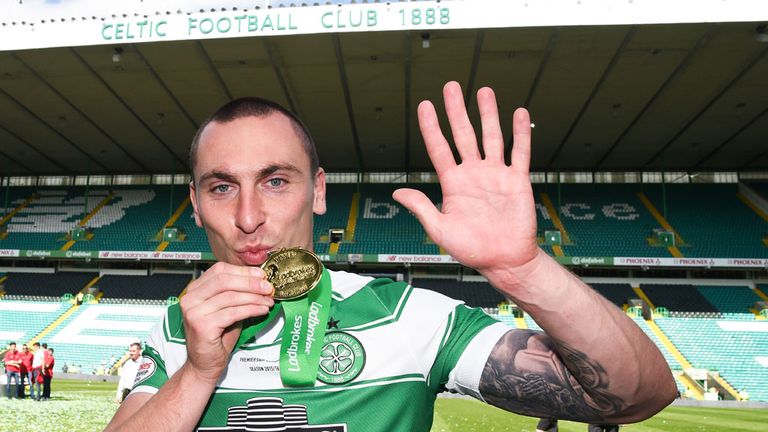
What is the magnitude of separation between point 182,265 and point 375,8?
20926mm

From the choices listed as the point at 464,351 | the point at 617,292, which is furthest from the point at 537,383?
the point at 617,292

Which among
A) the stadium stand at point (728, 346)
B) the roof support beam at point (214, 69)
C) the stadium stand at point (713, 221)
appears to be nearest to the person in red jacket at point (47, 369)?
the roof support beam at point (214, 69)

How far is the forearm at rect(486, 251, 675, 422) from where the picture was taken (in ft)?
5.08

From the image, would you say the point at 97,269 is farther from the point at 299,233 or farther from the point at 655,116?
the point at 299,233

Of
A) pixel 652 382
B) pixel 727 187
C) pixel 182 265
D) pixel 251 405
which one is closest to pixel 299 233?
pixel 251 405

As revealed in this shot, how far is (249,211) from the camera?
1845 millimetres

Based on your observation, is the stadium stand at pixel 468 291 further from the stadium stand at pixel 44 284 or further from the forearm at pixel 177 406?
the forearm at pixel 177 406

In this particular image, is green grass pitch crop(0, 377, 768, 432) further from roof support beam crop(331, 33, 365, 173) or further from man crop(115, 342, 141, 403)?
roof support beam crop(331, 33, 365, 173)

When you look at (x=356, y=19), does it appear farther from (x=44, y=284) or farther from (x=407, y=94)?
(x=44, y=284)

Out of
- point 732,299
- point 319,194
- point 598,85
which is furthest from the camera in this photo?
point 732,299

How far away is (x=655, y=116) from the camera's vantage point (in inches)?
1000

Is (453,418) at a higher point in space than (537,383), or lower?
lower

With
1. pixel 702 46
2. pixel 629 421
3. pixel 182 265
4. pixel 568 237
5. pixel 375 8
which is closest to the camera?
pixel 629 421

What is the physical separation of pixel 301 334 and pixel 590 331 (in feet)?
2.82
